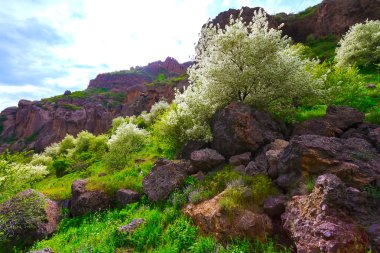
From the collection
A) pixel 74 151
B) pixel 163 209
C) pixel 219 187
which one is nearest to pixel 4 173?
pixel 163 209

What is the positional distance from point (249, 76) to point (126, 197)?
9988mm

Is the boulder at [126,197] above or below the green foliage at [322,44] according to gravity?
below

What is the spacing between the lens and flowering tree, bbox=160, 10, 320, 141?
1659 centimetres

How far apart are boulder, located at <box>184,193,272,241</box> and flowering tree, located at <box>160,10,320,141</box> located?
23.2ft

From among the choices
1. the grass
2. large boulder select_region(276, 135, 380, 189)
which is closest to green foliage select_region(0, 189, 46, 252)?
the grass

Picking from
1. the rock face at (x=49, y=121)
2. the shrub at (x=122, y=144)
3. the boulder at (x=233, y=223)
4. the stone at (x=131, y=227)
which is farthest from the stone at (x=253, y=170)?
the rock face at (x=49, y=121)

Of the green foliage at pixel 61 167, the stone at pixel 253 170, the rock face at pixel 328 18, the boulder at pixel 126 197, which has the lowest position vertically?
the green foliage at pixel 61 167

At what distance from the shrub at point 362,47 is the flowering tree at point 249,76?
78.9ft

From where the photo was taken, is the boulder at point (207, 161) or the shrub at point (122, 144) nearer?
the boulder at point (207, 161)

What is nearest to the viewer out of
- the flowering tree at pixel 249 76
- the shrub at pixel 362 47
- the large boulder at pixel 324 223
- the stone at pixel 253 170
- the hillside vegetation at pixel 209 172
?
the large boulder at pixel 324 223

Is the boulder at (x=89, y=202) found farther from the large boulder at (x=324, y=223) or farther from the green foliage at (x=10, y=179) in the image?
the large boulder at (x=324, y=223)

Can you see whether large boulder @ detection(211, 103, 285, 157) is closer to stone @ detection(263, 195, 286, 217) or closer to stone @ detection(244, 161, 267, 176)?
stone @ detection(244, 161, 267, 176)

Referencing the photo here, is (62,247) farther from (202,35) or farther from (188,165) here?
(202,35)

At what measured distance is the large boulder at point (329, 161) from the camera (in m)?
8.91
